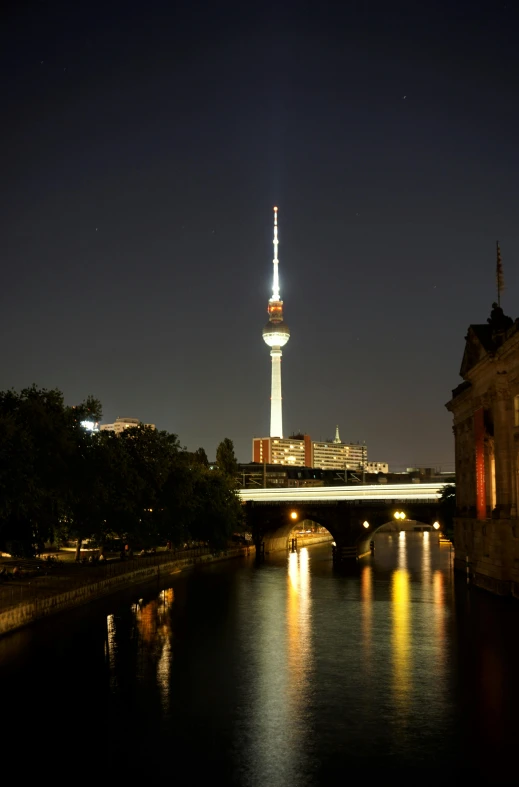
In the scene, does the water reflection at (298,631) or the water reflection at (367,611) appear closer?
the water reflection at (298,631)

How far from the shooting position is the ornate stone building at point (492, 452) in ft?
214

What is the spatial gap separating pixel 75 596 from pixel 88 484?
36.1 ft

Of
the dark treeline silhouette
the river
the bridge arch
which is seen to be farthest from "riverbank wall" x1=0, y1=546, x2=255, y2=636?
the bridge arch

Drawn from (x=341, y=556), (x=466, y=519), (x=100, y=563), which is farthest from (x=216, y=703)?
(x=341, y=556)

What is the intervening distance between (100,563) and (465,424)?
1592 inches

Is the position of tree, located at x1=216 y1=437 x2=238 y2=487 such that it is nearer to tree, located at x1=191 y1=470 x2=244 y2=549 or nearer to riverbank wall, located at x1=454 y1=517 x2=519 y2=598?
tree, located at x1=191 y1=470 x2=244 y2=549

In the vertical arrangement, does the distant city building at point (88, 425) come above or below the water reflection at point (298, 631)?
above

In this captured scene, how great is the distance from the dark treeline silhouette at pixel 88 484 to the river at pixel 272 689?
758cm

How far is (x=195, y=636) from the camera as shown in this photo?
5403 cm

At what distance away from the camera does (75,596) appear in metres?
63.7

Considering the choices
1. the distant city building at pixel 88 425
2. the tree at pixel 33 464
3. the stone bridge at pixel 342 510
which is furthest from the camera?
the stone bridge at pixel 342 510

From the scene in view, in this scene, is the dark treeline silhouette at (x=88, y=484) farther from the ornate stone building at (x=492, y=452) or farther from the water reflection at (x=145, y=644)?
the ornate stone building at (x=492, y=452)

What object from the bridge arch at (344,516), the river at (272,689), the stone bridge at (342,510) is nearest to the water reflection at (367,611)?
the river at (272,689)

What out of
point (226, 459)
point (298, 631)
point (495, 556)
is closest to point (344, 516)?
point (226, 459)
